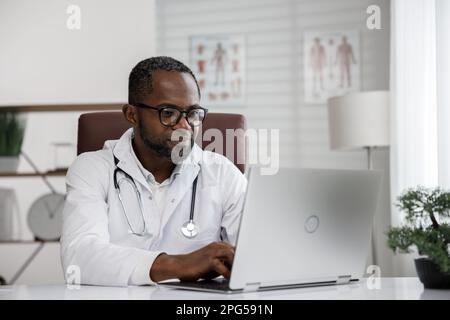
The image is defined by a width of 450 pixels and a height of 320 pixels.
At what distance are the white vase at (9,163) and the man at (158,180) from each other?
1526mm

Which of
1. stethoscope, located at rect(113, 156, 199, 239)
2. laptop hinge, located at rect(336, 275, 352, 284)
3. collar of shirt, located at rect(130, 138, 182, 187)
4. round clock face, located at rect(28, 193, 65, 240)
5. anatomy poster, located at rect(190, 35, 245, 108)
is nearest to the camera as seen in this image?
laptop hinge, located at rect(336, 275, 352, 284)

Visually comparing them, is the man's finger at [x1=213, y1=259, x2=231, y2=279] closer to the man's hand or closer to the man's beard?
the man's hand

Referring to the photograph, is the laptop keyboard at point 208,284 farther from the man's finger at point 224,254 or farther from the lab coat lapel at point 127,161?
the lab coat lapel at point 127,161

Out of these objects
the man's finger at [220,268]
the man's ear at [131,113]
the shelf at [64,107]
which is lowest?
the man's finger at [220,268]

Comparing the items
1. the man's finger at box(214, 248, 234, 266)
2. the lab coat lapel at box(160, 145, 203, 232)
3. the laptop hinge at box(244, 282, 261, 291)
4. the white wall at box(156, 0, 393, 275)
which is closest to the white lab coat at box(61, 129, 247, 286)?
the lab coat lapel at box(160, 145, 203, 232)

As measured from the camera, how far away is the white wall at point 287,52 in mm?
3664

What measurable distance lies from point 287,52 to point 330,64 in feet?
0.84

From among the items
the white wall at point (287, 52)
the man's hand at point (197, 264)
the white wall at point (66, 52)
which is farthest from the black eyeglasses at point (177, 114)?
the white wall at point (287, 52)

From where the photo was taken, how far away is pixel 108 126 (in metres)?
1.94

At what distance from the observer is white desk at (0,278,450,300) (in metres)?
1.09

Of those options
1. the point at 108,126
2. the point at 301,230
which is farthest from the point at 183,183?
the point at 301,230

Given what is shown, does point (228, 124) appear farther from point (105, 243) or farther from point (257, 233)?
point (257, 233)

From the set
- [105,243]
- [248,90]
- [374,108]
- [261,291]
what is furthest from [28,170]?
[261,291]

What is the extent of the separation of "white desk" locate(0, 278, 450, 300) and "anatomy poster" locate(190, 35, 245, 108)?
2539mm
